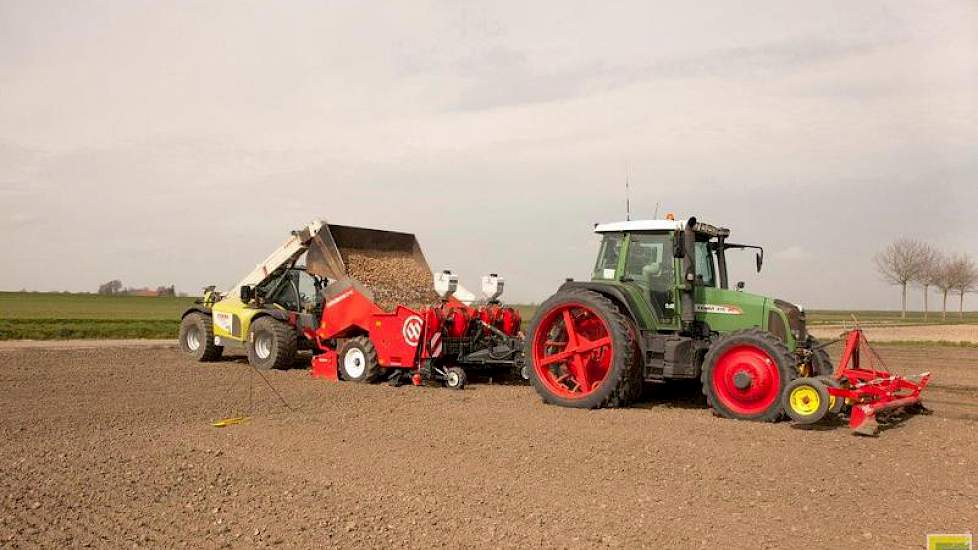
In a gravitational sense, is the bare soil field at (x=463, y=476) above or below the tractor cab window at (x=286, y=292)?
below

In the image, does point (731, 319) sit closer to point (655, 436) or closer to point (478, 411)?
point (655, 436)

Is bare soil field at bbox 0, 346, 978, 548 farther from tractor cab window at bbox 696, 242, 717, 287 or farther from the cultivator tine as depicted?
tractor cab window at bbox 696, 242, 717, 287

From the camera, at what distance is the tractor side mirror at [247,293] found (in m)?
14.5

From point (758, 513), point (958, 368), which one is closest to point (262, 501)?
Answer: point (758, 513)

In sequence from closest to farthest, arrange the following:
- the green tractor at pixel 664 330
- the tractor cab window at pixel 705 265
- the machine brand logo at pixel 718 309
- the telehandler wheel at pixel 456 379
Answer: the green tractor at pixel 664 330 → the machine brand logo at pixel 718 309 → the tractor cab window at pixel 705 265 → the telehandler wheel at pixel 456 379

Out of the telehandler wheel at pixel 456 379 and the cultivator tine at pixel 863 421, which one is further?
the telehandler wheel at pixel 456 379

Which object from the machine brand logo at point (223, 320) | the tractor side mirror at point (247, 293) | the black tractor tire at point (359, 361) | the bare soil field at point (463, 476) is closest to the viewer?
the bare soil field at point (463, 476)

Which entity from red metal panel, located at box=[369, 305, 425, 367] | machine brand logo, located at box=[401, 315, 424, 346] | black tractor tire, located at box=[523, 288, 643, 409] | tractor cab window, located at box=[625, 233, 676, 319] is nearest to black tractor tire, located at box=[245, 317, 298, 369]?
red metal panel, located at box=[369, 305, 425, 367]

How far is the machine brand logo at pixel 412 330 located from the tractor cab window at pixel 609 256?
2.82m

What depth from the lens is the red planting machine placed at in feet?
36.5

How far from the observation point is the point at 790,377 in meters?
7.64

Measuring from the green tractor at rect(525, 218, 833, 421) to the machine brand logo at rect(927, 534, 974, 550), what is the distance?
11.0ft

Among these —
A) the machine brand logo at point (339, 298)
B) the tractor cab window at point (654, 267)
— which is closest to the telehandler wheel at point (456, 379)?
the machine brand logo at point (339, 298)

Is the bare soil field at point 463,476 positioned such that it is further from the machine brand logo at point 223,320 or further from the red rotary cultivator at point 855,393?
the machine brand logo at point 223,320
